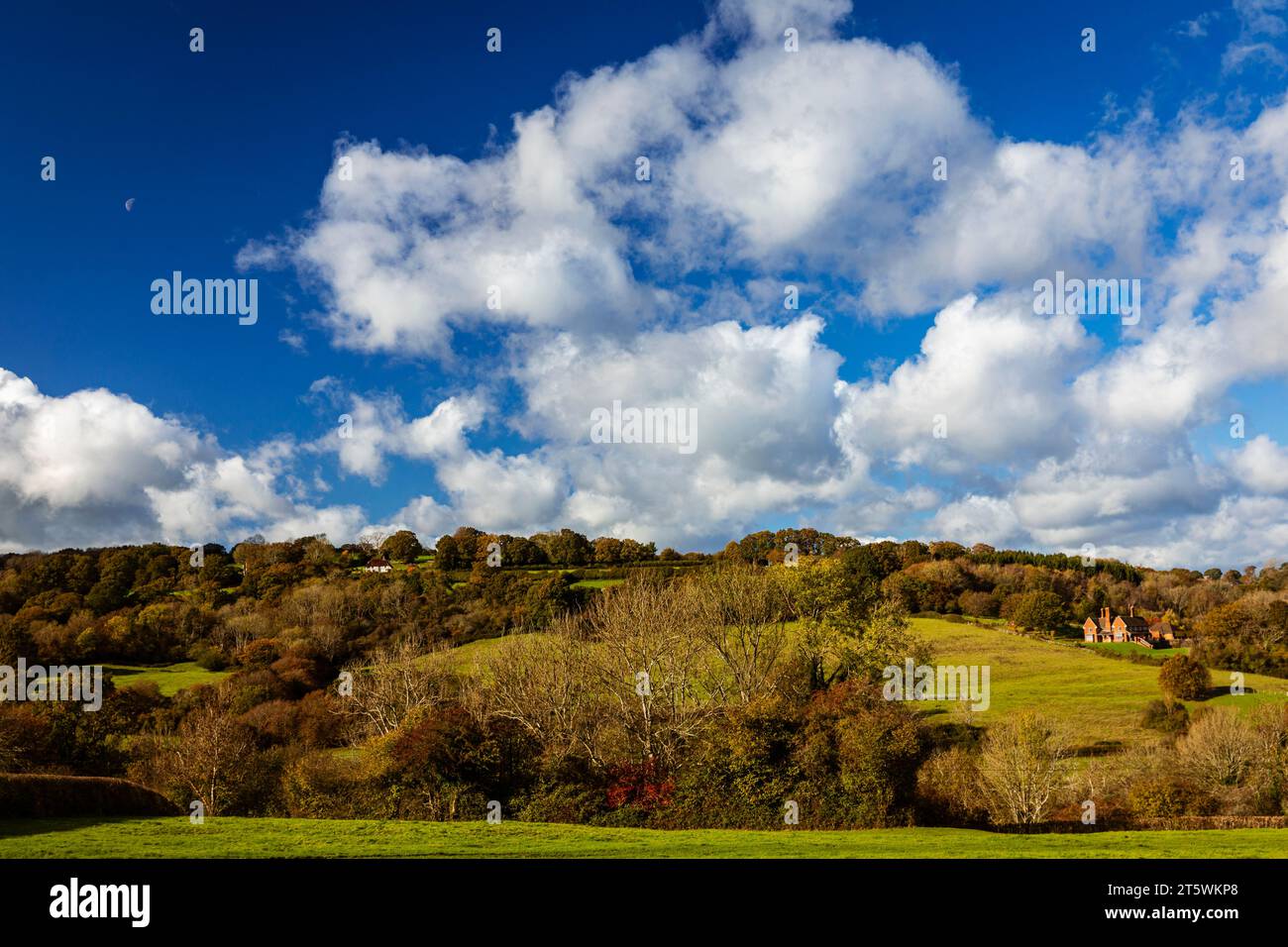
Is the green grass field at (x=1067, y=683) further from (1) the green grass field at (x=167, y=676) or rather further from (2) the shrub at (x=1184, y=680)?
(1) the green grass field at (x=167, y=676)

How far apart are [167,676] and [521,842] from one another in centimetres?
6519

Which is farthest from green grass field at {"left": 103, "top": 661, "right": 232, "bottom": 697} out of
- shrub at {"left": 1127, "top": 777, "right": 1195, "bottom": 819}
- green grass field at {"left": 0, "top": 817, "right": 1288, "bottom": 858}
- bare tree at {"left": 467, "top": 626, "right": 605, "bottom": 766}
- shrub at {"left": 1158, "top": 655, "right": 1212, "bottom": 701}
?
shrub at {"left": 1158, "top": 655, "right": 1212, "bottom": 701}

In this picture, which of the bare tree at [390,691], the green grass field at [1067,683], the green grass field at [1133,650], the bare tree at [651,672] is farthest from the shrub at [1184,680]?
the bare tree at [390,691]

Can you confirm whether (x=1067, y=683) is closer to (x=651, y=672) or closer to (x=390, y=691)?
(x=651, y=672)

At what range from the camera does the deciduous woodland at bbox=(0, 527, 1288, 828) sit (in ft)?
120

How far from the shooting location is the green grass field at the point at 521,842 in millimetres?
18969

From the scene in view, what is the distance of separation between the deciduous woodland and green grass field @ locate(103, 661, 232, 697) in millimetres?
567

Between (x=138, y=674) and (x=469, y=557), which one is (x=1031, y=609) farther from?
(x=138, y=674)

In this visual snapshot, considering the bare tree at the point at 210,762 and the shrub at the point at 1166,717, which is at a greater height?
the bare tree at the point at 210,762

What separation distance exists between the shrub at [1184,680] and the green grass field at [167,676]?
86.8 meters

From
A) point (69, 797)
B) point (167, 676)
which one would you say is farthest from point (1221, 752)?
point (167, 676)
